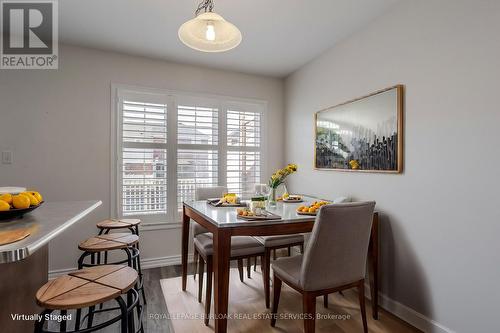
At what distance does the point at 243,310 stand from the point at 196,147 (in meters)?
1.92

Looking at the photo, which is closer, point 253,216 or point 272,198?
point 253,216

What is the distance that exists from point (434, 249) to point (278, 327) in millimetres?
1228

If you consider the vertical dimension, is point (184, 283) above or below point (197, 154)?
below

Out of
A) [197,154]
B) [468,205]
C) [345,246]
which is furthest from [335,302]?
[197,154]

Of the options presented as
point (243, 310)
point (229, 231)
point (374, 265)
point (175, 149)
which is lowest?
point (243, 310)

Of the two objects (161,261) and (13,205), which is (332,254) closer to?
(13,205)

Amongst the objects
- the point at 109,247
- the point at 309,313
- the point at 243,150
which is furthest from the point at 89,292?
the point at 243,150

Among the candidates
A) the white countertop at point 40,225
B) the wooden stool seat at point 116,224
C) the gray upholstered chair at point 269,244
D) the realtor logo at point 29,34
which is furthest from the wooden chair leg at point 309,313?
the realtor logo at point 29,34

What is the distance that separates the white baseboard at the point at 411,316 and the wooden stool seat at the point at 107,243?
2.06m

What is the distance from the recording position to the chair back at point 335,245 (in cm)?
151

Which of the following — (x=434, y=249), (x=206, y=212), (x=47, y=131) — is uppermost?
(x=47, y=131)

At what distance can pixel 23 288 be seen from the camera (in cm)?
137

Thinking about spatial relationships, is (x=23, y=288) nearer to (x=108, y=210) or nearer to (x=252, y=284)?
(x=108, y=210)

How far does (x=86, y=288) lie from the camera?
3.61 ft
